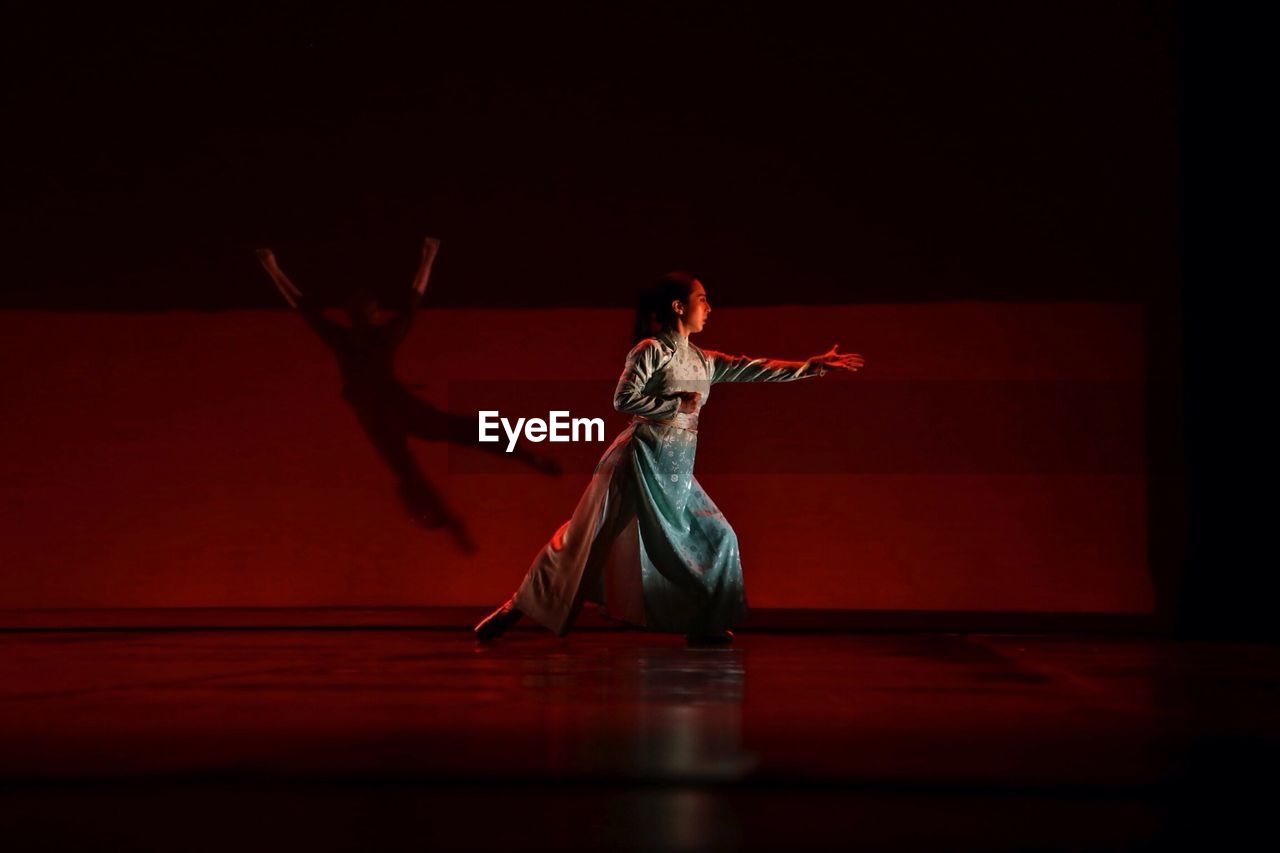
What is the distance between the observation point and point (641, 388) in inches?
245

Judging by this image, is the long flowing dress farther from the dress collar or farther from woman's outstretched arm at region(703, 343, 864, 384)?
woman's outstretched arm at region(703, 343, 864, 384)

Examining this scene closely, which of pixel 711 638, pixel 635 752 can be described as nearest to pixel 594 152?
pixel 711 638

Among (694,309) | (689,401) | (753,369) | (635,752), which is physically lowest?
(635,752)

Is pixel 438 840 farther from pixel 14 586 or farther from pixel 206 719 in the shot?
pixel 14 586

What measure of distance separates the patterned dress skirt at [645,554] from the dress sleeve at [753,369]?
15.6 inches

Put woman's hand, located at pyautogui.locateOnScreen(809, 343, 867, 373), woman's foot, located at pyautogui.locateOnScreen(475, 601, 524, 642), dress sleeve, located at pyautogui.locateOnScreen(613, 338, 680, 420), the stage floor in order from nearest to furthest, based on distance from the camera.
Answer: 1. the stage floor
2. dress sleeve, located at pyautogui.locateOnScreen(613, 338, 680, 420)
3. woman's foot, located at pyautogui.locateOnScreen(475, 601, 524, 642)
4. woman's hand, located at pyautogui.locateOnScreen(809, 343, 867, 373)

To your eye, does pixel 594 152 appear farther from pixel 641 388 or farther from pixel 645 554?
pixel 645 554

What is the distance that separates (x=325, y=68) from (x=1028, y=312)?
3882 mm

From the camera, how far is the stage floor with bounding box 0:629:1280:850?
106 inches

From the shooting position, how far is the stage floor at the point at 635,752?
2.68 metres

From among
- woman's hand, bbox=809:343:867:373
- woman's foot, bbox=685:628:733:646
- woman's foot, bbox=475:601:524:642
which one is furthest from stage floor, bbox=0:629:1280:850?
woman's hand, bbox=809:343:867:373

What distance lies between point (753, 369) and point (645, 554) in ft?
3.27

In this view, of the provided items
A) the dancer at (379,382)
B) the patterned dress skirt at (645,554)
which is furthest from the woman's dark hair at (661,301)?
the dancer at (379,382)

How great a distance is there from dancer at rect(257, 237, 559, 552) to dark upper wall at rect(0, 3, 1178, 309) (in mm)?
124
